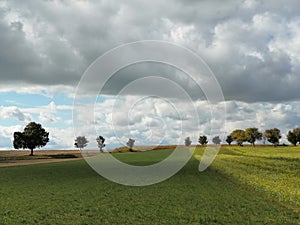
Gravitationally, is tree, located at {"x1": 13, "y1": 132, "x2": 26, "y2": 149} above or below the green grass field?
above

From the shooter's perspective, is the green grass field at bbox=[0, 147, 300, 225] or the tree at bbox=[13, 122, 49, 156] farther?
the tree at bbox=[13, 122, 49, 156]

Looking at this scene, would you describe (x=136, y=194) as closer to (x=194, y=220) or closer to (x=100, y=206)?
(x=100, y=206)

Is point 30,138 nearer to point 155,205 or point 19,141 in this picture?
point 19,141

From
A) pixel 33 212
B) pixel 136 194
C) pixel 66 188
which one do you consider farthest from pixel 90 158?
pixel 33 212

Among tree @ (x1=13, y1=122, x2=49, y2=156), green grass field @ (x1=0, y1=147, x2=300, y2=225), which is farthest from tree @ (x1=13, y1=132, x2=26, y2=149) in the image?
green grass field @ (x1=0, y1=147, x2=300, y2=225)

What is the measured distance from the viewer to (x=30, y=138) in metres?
144

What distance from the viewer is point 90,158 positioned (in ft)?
342

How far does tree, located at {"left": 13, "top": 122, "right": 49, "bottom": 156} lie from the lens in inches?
5659

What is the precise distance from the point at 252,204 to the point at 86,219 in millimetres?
11856

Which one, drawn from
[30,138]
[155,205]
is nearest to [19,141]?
[30,138]

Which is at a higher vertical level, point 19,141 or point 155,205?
point 19,141

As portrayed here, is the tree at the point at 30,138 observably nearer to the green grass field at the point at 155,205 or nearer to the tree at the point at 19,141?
the tree at the point at 19,141

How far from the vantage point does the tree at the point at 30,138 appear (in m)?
144

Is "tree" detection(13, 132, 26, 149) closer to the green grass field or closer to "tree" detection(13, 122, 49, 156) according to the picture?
"tree" detection(13, 122, 49, 156)
